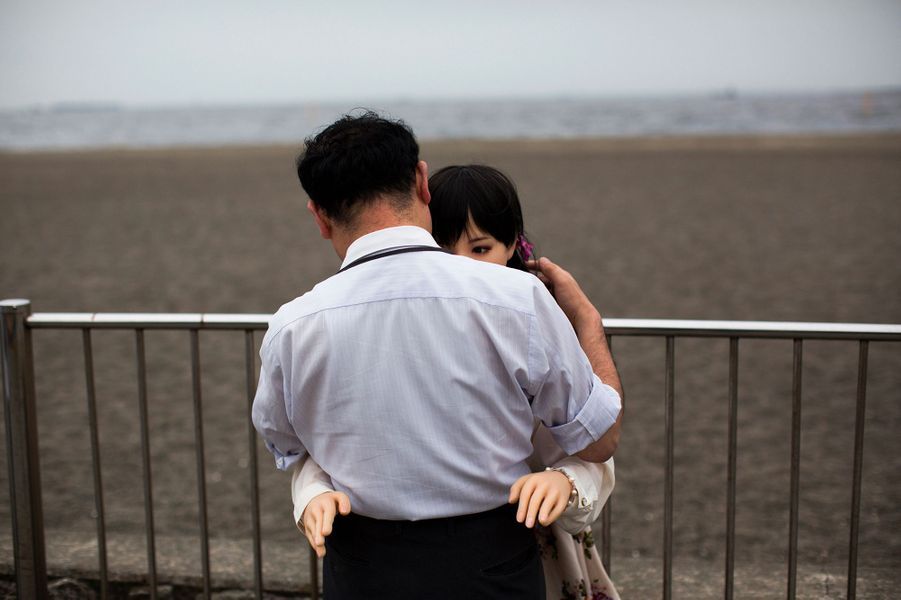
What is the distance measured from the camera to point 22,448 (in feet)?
11.2

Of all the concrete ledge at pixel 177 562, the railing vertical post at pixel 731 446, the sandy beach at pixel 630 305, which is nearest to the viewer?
the railing vertical post at pixel 731 446

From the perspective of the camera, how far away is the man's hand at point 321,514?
5.98 ft

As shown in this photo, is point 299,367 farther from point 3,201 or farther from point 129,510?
point 3,201

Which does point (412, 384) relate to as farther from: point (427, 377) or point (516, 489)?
point (516, 489)

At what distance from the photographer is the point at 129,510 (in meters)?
6.22

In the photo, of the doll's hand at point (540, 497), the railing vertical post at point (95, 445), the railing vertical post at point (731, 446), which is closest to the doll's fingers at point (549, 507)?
the doll's hand at point (540, 497)

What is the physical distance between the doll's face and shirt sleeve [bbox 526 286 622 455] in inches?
18.0

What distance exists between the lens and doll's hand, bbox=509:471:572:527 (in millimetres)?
1827

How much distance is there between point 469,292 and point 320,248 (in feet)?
45.8

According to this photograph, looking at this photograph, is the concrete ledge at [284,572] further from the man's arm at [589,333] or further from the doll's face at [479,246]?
the doll's face at [479,246]

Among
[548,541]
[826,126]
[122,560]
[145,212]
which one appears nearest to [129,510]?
[122,560]

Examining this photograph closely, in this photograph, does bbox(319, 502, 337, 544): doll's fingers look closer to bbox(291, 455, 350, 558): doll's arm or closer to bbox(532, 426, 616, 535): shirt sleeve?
bbox(291, 455, 350, 558): doll's arm

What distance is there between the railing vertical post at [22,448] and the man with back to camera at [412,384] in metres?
1.77

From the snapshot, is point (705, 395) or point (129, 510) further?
point (705, 395)
